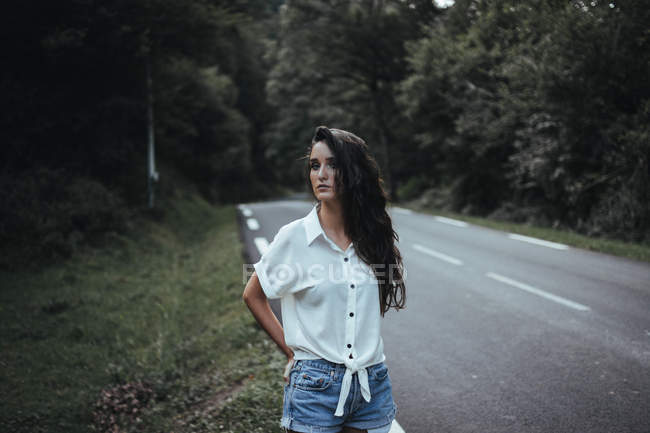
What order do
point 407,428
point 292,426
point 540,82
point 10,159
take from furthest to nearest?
point 540,82 < point 10,159 < point 407,428 < point 292,426

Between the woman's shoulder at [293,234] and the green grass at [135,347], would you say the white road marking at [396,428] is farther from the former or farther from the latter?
the woman's shoulder at [293,234]

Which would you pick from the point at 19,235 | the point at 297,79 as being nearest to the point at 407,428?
the point at 19,235

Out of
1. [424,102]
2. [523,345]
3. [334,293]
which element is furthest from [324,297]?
[424,102]

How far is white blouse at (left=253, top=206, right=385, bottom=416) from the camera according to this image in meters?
1.86

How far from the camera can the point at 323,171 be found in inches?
77.0

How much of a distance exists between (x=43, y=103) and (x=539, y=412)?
36.5 feet

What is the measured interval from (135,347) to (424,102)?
563 inches

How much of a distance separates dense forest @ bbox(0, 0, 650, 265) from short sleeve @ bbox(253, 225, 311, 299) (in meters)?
7.85

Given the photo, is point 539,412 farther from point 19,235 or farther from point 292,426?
point 19,235

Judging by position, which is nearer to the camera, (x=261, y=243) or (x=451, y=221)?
(x=261, y=243)

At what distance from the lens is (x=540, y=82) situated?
10.9 meters

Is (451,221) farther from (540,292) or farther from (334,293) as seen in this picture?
(334,293)

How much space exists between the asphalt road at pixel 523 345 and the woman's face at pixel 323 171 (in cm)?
206

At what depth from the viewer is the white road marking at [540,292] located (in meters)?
5.53
